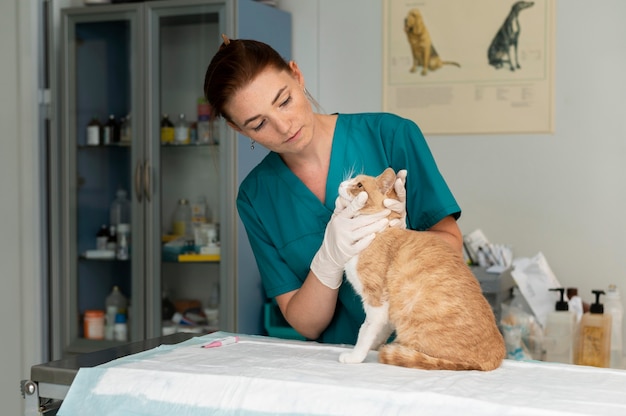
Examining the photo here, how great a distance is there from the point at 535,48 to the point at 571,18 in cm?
17

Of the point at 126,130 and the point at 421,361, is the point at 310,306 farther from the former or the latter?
the point at 126,130

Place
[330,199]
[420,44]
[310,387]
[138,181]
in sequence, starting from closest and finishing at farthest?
1. [310,387]
2. [330,199]
3. [420,44]
4. [138,181]

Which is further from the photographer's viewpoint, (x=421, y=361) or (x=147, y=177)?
(x=147, y=177)

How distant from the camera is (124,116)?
10.7 ft

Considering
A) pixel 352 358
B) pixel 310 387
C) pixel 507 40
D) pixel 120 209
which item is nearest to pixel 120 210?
pixel 120 209

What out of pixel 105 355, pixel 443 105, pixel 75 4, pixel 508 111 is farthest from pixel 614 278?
pixel 75 4

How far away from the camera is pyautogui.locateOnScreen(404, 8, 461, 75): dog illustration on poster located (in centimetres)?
300

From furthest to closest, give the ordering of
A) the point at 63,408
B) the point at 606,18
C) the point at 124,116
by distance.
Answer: the point at 124,116 → the point at 606,18 → the point at 63,408

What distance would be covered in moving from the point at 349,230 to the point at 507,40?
1827 millimetres

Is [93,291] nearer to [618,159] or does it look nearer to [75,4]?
[75,4]

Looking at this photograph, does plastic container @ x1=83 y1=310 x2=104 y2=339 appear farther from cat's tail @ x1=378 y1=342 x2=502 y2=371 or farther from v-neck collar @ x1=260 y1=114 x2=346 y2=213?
cat's tail @ x1=378 y1=342 x2=502 y2=371

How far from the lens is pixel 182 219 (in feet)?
10.4

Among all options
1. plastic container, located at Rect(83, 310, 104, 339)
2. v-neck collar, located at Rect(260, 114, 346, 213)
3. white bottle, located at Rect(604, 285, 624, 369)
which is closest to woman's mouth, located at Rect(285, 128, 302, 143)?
v-neck collar, located at Rect(260, 114, 346, 213)

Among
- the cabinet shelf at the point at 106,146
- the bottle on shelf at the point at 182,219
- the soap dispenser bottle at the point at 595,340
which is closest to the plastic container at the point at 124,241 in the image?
the bottle on shelf at the point at 182,219
